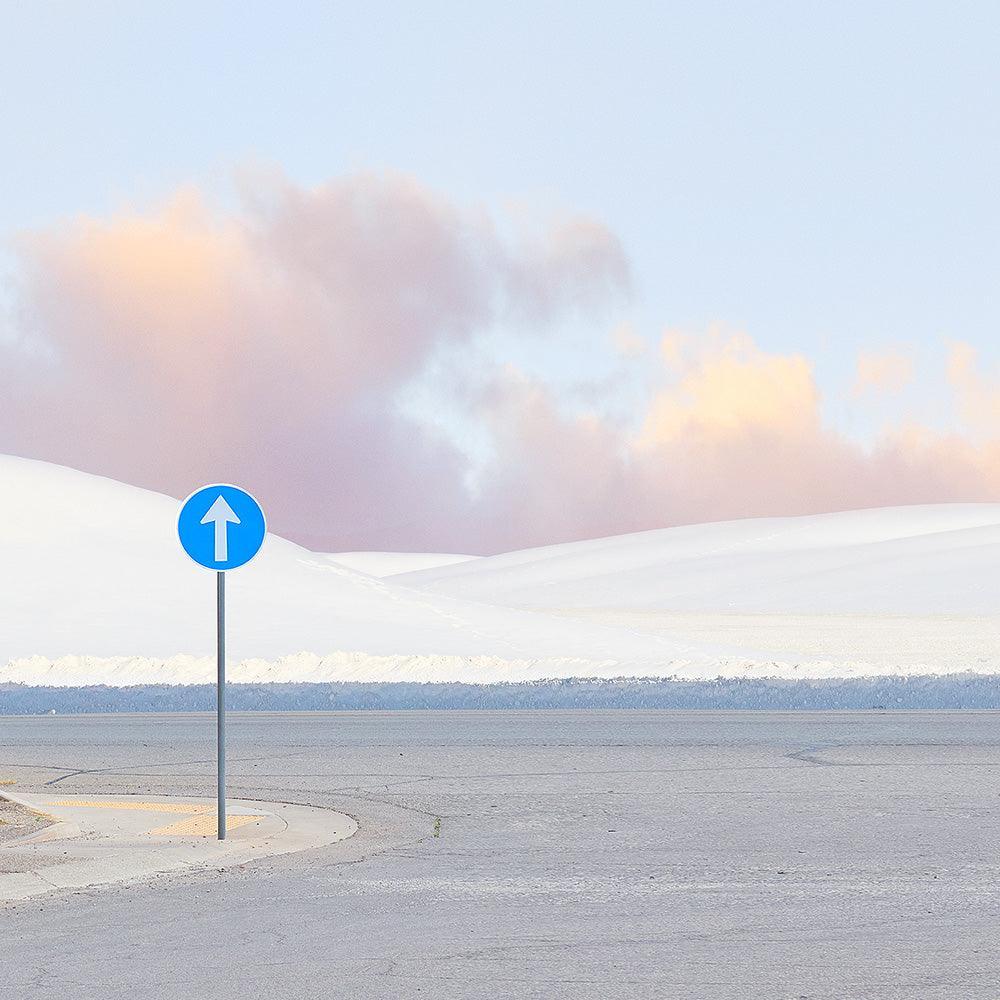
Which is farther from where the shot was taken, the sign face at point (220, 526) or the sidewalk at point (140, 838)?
the sign face at point (220, 526)

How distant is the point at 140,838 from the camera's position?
1105 centimetres

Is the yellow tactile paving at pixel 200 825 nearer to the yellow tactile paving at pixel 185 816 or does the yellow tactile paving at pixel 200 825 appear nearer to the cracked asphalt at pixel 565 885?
the yellow tactile paving at pixel 185 816

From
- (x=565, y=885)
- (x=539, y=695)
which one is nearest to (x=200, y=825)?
(x=565, y=885)

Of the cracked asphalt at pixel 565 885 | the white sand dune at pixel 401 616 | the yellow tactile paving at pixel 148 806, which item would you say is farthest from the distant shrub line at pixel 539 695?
the yellow tactile paving at pixel 148 806

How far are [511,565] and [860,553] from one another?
88.7 feet

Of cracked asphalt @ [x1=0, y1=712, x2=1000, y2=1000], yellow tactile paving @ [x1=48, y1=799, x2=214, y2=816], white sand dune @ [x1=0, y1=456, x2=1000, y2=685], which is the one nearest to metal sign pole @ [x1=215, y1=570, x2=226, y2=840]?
cracked asphalt @ [x1=0, y1=712, x2=1000, y2=1000]

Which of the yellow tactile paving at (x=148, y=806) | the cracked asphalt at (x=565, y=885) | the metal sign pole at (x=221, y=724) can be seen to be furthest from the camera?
the yellow tactile paving at (x=148, y=806)

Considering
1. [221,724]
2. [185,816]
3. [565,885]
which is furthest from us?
[185,816]

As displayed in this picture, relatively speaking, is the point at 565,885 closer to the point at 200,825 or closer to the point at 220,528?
the point at 200,825

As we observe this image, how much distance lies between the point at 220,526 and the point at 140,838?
2247mm

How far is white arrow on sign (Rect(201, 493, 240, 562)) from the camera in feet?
37.9

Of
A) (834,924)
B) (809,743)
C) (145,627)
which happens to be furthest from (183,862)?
(145,627)

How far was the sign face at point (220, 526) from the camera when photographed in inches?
455

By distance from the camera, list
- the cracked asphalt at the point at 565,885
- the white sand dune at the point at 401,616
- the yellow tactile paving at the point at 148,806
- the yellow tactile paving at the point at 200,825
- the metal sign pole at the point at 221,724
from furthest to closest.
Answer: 1. the white sand dune at the point at 401,616
2. the yellow tactile paving at the point at 148,806
3. the yellow tactile paving at the point at 200,825
4. the metal sign pole at the point at 221,724
5. the cracked asphalt at the point at 565,885
